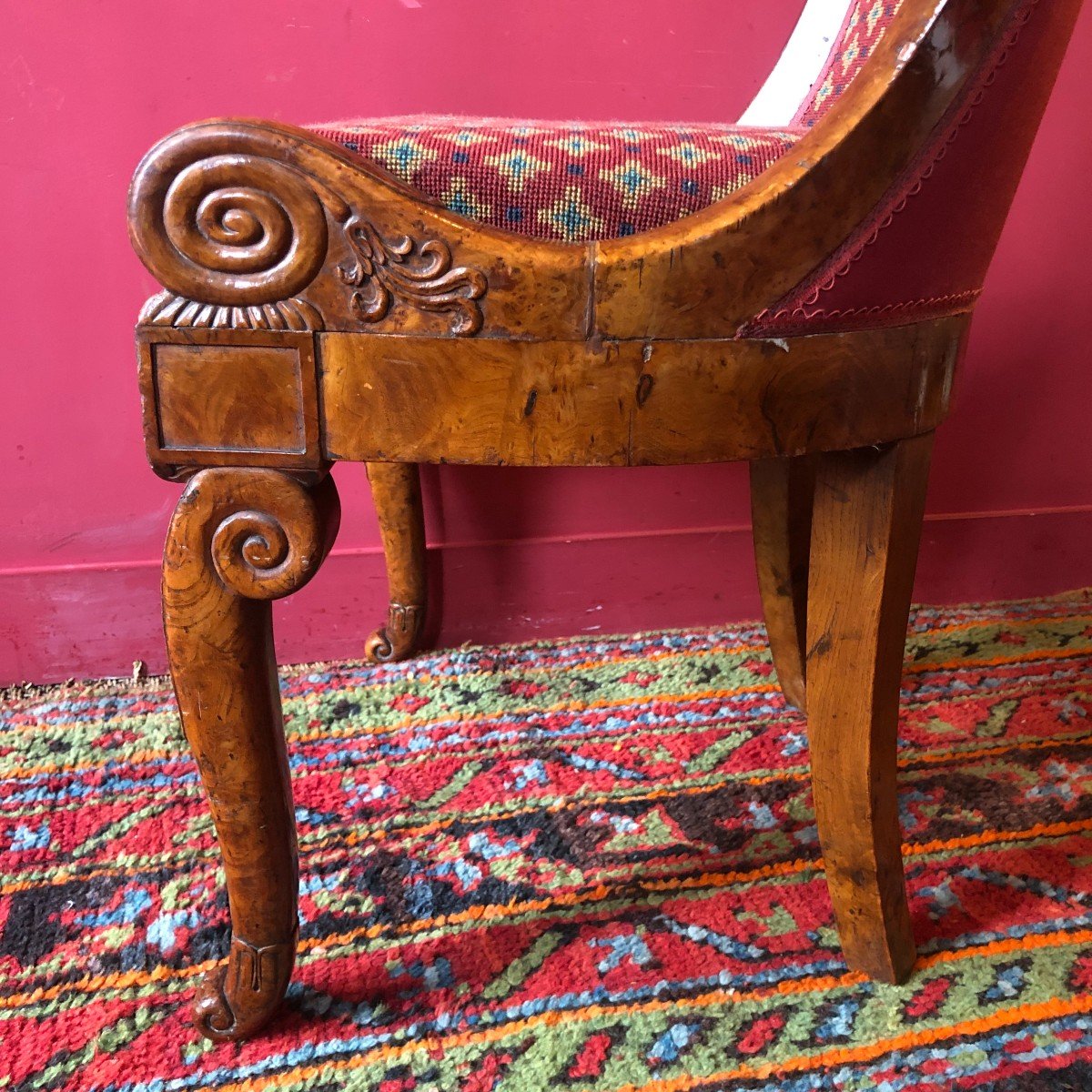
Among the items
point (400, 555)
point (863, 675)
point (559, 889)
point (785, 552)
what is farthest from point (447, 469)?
point (863, 675)

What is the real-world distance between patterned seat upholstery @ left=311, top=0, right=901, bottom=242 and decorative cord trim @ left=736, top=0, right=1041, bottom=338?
6 cm

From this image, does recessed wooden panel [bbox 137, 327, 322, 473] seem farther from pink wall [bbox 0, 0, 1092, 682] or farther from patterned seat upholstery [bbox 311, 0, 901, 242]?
pink wall [bbox 0, 0, 1092, 682]

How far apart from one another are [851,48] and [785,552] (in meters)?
0.54

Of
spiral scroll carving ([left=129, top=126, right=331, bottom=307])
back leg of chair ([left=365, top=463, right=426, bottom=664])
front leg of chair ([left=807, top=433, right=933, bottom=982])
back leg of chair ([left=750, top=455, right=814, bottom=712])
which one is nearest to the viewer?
spiral scroll carving ([left=129, top=126, right=331, bottom=307])

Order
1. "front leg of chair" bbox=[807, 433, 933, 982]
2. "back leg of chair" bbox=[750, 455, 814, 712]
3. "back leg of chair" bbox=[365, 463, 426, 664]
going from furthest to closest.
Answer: "back leg of chair" bbox=[365, 463, 426, 664] → "back leg of chair" bbox=[750, 455, 814, 712] → "front leg of chair" bbox=[807, 433, 933, 982]

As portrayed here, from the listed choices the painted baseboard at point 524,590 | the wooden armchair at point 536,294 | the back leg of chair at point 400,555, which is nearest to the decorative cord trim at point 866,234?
the wooden armchair at point 536,294

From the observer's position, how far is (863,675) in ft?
2.04

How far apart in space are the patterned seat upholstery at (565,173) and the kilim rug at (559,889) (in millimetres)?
558

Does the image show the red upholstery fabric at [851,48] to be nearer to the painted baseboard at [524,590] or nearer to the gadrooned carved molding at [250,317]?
the gadrooned carved molding at [250,317]

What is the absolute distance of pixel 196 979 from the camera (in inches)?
27.0

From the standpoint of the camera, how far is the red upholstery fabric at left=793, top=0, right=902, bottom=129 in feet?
1.71

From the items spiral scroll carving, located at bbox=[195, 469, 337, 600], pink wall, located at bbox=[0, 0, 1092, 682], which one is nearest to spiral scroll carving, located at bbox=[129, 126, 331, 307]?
Result: spiral scroll carving, located at bbox=[195, 469, 337, 600]

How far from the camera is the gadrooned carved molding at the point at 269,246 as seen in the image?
0.46 m

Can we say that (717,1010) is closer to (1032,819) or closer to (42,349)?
(1032,819)
